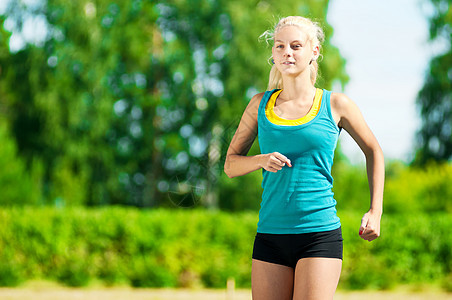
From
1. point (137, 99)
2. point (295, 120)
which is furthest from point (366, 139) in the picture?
point (137, 99)

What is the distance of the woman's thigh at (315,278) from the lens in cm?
218

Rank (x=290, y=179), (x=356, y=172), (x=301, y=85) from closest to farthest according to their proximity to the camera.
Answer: (x=290, y=179)
(x=301, y=85)
(x=356, y=172)

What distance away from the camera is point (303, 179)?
2283 mm

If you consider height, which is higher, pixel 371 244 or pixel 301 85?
pixel 301 85

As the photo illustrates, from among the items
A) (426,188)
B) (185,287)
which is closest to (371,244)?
(185,287)

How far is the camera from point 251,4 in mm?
19375

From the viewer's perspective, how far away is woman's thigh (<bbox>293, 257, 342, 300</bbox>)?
218cm

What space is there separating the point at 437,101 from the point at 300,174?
83.1 feet

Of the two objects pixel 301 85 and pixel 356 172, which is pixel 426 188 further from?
pixel 301 85

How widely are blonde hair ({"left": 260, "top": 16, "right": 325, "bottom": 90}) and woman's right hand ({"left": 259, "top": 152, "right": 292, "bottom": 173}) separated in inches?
18.9

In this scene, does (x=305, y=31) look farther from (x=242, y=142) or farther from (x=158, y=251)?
(x=158, y=251)

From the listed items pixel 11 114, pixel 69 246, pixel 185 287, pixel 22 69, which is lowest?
pixel 185 287

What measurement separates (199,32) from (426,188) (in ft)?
30.3

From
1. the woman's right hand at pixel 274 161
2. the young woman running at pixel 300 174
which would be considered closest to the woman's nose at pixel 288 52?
the young woman running at pixel 300 174
